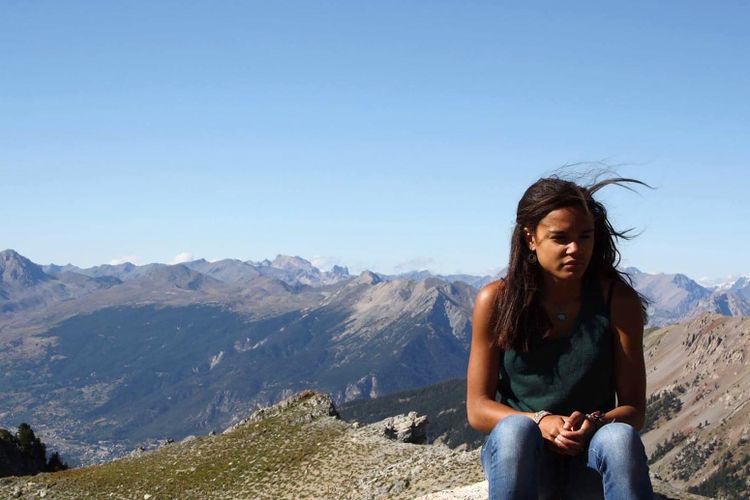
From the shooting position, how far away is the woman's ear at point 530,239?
35.8 feet

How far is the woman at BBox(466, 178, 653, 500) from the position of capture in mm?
10344

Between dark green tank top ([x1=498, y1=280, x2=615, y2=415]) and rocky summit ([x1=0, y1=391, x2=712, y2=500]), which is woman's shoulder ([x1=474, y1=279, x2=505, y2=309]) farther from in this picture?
rocky summit ([x1=0, y1=391, x2=712, y2=500])

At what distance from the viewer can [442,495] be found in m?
16.3

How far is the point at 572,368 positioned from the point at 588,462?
1322 mm

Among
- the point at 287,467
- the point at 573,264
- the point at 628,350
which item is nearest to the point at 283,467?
the point at 287,467

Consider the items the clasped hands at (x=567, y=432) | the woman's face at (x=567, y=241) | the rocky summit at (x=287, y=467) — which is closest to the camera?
the clasped hands at (x=567, y=432)

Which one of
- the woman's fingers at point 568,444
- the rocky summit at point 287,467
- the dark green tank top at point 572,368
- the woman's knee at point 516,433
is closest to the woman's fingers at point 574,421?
the woman's fingers at point 568,444

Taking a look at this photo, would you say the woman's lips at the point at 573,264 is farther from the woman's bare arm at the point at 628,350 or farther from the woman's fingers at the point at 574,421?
the woman's fingers at the point at 574,421

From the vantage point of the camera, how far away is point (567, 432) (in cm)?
979

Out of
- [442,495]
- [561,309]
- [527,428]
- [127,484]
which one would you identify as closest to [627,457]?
[527,428]

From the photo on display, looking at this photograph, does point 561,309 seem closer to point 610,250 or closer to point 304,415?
point 610,250

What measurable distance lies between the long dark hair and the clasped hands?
1.11 meters

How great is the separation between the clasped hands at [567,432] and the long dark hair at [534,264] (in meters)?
1.11

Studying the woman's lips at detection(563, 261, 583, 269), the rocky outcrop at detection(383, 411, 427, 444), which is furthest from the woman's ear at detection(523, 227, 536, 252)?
the rocky outcrop at detection(383, 411, 427, 444)
